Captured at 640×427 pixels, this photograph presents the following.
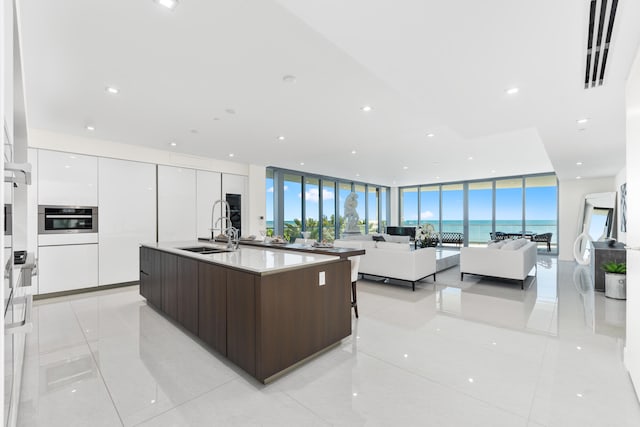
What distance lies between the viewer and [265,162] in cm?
705

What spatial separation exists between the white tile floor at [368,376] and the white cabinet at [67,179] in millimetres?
1918

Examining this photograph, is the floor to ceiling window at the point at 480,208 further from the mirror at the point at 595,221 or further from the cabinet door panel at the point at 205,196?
the cabinet door panel at the point at 205,196

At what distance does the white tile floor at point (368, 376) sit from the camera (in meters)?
1.88

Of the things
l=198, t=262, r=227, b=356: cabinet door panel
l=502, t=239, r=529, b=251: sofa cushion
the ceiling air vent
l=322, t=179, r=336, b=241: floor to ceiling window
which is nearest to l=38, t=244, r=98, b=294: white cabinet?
l=198, t=262, r=227, b=356: cabinet door panel

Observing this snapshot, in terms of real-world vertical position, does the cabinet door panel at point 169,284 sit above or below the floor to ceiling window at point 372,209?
below

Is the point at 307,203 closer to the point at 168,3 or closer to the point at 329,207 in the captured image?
the point at 329,207

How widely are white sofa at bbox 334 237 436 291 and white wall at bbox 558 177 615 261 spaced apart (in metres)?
5.50

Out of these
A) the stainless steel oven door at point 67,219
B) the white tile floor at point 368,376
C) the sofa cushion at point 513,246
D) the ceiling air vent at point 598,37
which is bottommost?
the white tile floor at point 368,376

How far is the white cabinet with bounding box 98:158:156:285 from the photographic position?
5117 mm

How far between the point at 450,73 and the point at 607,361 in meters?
2.76

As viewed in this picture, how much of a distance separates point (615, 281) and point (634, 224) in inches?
133

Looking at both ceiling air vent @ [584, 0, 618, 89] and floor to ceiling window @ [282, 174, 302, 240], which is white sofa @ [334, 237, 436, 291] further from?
floor to ceiling window @ [282, 174, 302, 240]

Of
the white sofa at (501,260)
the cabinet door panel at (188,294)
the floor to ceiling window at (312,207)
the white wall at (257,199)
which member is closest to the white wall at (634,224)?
the white sofa at (501,260)

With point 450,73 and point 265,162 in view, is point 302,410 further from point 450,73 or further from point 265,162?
point 265,162
